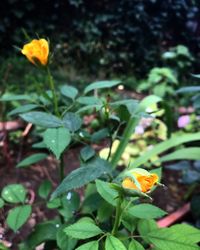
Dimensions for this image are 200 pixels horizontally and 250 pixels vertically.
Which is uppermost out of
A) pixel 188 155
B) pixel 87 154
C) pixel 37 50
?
pixel 37 50

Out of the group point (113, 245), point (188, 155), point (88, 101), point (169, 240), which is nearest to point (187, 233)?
point (169, 240)

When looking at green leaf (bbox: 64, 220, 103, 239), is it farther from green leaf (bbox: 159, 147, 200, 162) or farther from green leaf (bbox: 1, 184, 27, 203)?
A: green leaf (bbox: 159, 147, 200, 162)

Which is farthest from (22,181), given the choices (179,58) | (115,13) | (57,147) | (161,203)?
(115,13)

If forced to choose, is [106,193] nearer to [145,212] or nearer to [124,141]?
[145,212]

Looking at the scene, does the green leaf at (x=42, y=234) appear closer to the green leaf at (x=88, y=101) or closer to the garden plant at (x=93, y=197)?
the garden plant at (x=93, y=197)

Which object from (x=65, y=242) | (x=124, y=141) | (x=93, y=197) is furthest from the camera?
(x=124, y=141)

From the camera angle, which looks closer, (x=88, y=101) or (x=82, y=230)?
(x=82, y=230)
